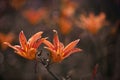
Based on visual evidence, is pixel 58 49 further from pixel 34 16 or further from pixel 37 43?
pixel 34 16

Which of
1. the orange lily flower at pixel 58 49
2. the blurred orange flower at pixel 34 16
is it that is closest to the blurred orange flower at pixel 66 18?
the blurred orange flower at pixel 34 16

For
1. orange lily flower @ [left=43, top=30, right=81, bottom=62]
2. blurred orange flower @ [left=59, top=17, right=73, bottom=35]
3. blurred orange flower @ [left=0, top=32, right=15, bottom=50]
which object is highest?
blurred orange flower @ [left=59, top=17, right=73, bottom=35]

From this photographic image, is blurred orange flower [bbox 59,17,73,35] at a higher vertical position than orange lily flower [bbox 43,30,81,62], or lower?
higher

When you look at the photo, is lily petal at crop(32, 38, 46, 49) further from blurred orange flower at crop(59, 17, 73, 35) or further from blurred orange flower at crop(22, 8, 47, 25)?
blurred orange flower at crop(22, 8, 47, 25)

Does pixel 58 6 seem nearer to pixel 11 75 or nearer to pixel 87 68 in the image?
pixel 87 68

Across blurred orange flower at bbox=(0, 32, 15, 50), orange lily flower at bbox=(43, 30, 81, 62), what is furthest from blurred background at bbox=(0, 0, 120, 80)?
orange lily flower at bbox=(43, 30, 81, 62)

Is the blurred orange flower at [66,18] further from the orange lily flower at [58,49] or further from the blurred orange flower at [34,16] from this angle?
the orange lily flower at [58,49]

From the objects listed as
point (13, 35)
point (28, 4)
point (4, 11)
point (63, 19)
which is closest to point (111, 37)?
point (63, 19)

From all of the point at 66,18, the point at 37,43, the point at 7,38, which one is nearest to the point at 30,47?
the point at 37,43
